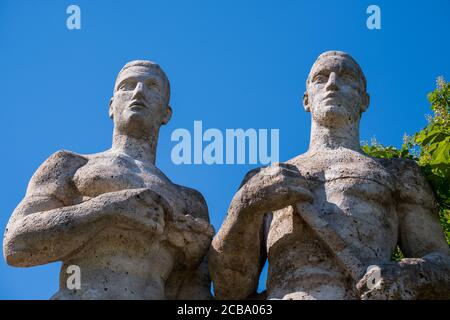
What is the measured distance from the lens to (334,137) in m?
11.7

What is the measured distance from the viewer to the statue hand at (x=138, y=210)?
10312 millimetres

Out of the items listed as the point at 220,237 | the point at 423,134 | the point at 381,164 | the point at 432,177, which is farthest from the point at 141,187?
the point at 423,134

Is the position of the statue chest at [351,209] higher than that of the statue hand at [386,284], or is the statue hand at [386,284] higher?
the statue chest at [351,209]

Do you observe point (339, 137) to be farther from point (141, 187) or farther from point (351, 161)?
point (141, 187)

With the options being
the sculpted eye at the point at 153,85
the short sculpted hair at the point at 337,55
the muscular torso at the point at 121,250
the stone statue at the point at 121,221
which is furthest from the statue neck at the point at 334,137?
the sculpted eye at the point at 153,85

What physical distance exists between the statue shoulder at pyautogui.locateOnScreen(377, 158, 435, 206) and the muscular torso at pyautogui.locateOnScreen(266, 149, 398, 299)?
6.0 inches

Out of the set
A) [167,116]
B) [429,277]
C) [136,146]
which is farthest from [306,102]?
[429,277]

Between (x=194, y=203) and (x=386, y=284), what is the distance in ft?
10.5

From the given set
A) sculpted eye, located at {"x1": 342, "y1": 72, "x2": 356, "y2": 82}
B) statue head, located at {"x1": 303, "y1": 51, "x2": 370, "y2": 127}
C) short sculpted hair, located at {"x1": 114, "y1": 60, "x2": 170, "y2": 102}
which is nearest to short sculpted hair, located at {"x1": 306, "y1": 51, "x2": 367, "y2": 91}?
statue head, located at {"x1": 303, "y1": 51, "x2": 370, "y2": 127}

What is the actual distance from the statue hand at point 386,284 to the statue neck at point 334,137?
8.21 ft

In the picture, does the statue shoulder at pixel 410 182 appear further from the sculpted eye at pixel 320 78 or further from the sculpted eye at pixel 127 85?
the sculpted eye at pixel 127 85

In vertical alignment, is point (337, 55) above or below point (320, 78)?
above

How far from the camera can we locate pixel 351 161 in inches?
438

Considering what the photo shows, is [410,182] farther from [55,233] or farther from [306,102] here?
[55,233]
